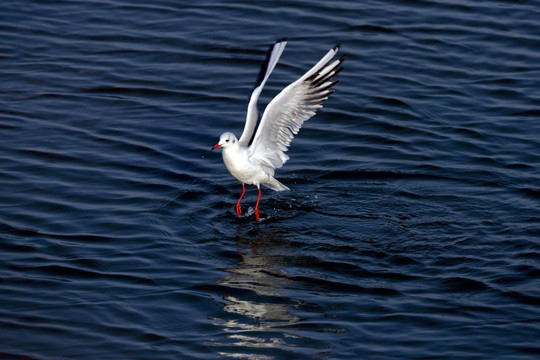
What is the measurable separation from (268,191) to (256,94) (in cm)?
140

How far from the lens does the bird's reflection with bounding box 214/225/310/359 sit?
24.9 feet

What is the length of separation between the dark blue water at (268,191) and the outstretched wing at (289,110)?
0.58 metres

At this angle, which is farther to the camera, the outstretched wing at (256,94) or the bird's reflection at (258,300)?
the outstretched wing at (256,94)

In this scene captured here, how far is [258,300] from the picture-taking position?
8211mm

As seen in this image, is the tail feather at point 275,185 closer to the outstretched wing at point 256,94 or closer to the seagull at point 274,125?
the seagull at point 274,125

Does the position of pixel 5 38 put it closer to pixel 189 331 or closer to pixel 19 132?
pixel 19 132

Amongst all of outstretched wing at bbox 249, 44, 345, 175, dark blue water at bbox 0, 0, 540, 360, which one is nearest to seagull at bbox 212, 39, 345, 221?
outstretched wing at bbox 249, 44, 345, 175

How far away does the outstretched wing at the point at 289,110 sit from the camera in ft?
31.9

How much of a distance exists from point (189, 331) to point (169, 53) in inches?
295

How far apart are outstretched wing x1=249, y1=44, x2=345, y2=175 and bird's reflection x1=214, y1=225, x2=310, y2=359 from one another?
4.46 ft

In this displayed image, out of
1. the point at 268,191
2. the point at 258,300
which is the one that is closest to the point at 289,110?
the point at 268,191

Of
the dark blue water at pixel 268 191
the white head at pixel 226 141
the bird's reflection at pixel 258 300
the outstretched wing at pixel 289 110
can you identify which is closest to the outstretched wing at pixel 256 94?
the outstretched wing at pixel 289 110

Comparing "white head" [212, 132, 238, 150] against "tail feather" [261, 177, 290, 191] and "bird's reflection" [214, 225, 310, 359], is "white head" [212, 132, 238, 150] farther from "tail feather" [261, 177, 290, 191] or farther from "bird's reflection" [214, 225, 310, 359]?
"bird's reflection" [214, 225, 310, 359]

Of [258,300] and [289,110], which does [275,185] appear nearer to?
[289,110]
